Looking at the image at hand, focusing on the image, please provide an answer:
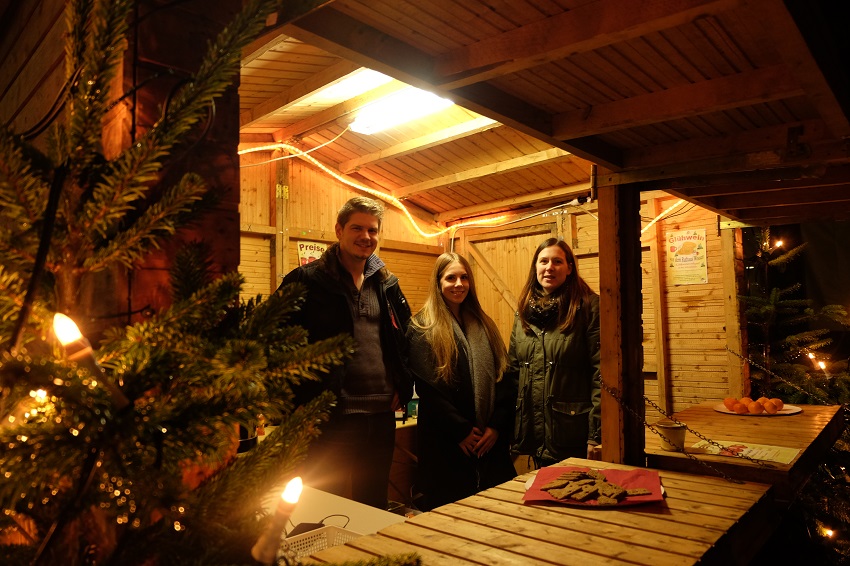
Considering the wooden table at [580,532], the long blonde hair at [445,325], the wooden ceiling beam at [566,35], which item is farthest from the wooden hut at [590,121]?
the long blonde hair at [445,325]

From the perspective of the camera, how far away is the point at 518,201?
23.2 ft

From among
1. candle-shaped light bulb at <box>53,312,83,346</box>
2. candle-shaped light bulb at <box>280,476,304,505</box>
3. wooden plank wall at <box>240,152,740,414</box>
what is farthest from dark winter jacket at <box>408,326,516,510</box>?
wooden plank wall at <box>240,152,740,414</box>

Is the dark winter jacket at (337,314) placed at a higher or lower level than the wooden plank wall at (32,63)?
lower

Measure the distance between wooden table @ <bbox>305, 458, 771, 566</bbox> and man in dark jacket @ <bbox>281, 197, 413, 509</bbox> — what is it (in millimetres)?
820

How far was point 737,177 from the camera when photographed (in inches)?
114

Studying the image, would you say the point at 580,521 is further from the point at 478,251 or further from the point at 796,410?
the point at 478,251

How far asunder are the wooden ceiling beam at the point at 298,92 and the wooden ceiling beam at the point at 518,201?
2.84 m

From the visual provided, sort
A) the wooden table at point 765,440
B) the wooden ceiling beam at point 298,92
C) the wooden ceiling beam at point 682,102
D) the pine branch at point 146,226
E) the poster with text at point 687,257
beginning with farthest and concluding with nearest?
1. the poster with text at point 687,257
2. the wooden ceiling beam at point 298,92
3. the wooden table at point 765,440
4. the wooden ceiling beam at point 682,102
5. the pine branch at point 146,226

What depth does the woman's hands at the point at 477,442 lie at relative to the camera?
128 inches

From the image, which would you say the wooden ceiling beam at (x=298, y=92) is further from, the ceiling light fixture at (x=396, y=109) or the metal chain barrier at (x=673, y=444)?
the metal chain barrier at (x=673, y=444)

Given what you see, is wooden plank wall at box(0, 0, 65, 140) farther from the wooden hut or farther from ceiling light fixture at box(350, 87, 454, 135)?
ceiling light fixture at box(350, 87, 454, 135)

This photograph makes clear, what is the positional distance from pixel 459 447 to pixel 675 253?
12.4 ft

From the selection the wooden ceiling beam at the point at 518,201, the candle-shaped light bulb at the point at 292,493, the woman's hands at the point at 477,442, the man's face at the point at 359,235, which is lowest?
the woman's hands at the point at 477,442

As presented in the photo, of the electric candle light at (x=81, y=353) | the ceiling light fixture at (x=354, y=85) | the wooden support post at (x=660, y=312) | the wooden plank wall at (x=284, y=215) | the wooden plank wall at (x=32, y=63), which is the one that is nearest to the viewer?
the electric candle light at (x=81, y=353)
